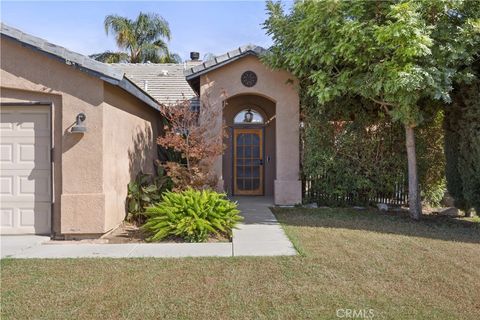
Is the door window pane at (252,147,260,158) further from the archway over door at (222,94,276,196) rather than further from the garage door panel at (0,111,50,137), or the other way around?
the garage door panel at (0,111,50,137)

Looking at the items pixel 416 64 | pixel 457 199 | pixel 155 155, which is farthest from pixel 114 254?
pixel 457 199

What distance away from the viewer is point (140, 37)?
25.1 m

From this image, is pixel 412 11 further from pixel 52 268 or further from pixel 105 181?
pixel 52 268

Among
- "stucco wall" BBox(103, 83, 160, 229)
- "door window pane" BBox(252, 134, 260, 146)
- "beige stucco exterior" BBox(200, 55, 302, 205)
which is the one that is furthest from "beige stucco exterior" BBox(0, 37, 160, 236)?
"door window pane" BBox(252, 134, 260, 146)

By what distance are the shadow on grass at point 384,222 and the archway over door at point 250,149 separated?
2.99m

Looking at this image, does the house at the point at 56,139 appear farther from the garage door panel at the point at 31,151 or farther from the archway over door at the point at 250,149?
the archway over door at the point at 250,149

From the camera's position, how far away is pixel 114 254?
18.1 ft

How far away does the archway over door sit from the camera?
12086mm

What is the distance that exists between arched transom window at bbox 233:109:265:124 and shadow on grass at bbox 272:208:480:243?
3.90 meters

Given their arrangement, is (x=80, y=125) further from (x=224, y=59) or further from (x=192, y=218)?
(x=224, y=59)

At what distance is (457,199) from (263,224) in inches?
203

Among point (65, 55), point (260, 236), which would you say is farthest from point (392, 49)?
point (65, 55)

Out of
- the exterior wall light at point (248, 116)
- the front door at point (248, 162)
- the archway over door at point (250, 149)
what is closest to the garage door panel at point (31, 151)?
the archway over door at point (250, 149)

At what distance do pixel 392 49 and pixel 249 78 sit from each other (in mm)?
3854
